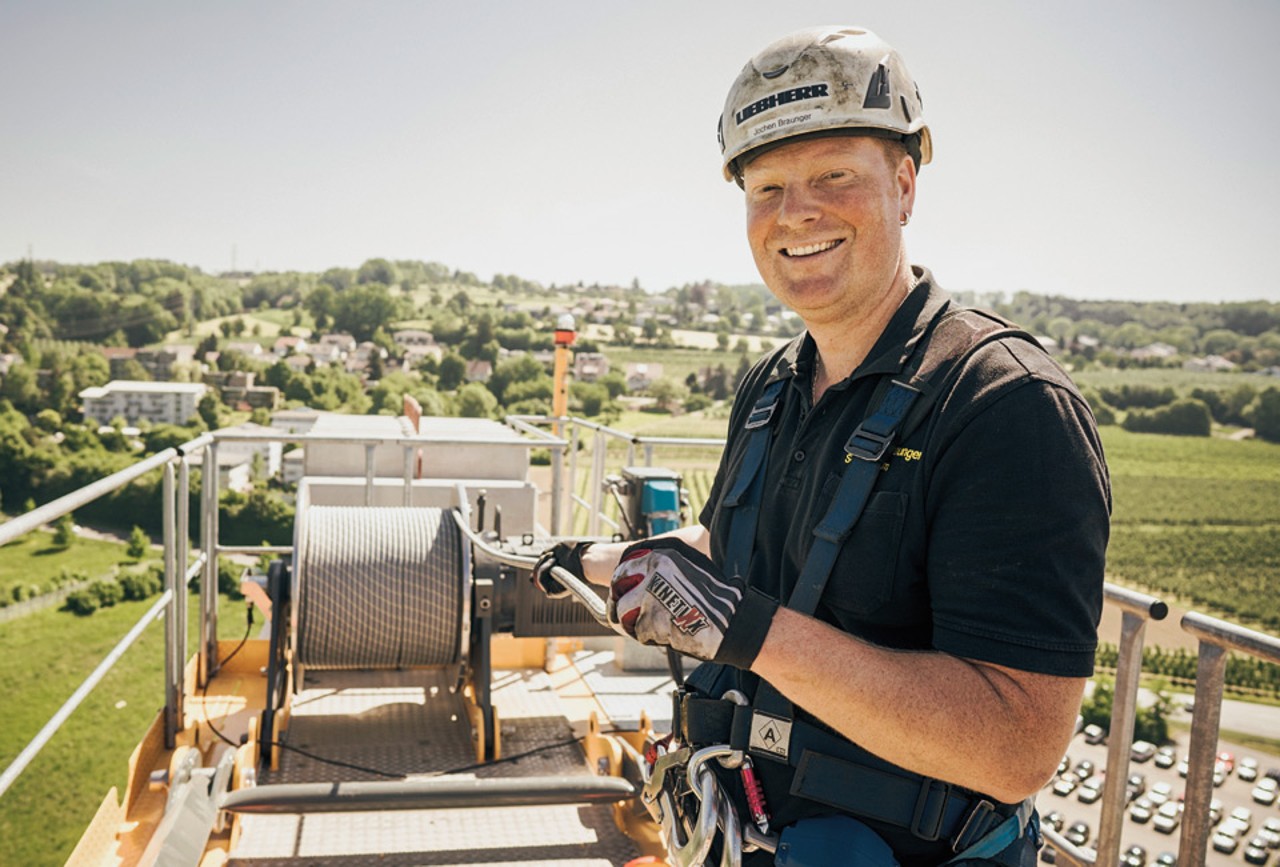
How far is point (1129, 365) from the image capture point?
530ft

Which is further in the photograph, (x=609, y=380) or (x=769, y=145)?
(x=609, y=380)

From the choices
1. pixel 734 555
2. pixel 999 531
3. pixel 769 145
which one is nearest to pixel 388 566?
pixel 734 555

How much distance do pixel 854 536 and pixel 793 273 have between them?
1.78ft

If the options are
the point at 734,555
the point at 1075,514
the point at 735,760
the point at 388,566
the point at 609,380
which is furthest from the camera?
the point at 609,380

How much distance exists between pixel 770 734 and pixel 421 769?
3203mm

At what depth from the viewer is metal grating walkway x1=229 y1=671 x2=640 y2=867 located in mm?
3465

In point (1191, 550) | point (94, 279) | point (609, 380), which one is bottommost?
point (1191, 550)

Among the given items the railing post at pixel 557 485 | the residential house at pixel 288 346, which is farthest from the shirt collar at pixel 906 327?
the residential house at pixel 288 346

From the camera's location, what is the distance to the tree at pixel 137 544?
4318 inches

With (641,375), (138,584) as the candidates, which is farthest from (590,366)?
(138,584)

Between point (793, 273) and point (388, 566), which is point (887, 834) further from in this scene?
point (388, 566)

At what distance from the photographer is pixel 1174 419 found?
6038 inches

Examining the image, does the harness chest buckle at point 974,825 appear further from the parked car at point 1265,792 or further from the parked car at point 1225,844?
the parked car at point 1265,792

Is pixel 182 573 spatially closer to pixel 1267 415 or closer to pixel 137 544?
pixel 137 544
